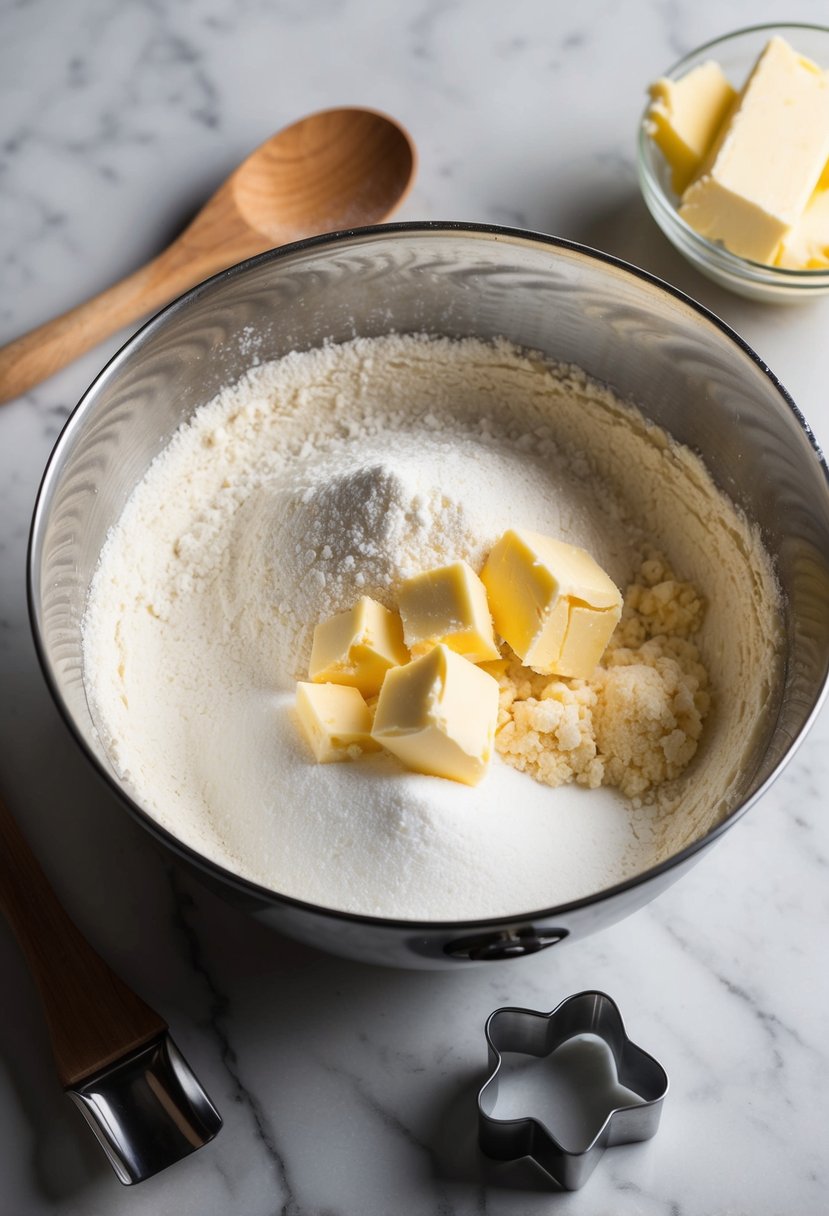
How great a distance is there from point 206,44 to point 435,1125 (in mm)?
1370

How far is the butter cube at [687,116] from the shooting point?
1.37 metres

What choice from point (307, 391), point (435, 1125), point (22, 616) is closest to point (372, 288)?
point (307, 391)

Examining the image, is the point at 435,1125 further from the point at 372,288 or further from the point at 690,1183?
the point at 372,288

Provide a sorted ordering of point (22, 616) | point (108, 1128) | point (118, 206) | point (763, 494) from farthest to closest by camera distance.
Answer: point (118, 206) < point (22, 616) < point (763, 494) < point (108, 1128)

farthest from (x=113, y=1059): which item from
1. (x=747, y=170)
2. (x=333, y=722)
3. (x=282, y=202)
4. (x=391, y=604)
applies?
(x=747, y=170)

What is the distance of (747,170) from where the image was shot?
4.29 ft

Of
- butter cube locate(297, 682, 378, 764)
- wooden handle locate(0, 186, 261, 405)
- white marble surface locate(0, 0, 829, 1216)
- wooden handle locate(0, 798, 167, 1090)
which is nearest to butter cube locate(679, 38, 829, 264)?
white marble surface locate(0, 0, 829, 1216)

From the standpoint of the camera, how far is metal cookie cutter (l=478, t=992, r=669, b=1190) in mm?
995

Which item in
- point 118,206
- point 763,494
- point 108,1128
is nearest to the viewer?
point 108,1128

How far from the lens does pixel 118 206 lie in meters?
1.49

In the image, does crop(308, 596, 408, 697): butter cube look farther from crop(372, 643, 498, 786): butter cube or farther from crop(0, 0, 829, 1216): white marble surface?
crop(0, 0, 829, 1216): white marble surface

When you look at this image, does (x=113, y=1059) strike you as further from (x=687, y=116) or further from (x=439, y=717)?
(x=687, y=116)

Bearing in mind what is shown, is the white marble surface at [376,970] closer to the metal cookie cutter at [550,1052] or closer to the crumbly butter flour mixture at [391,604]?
the metal cookie cutter at [550,1052]

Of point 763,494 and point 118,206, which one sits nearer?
point 763,494
